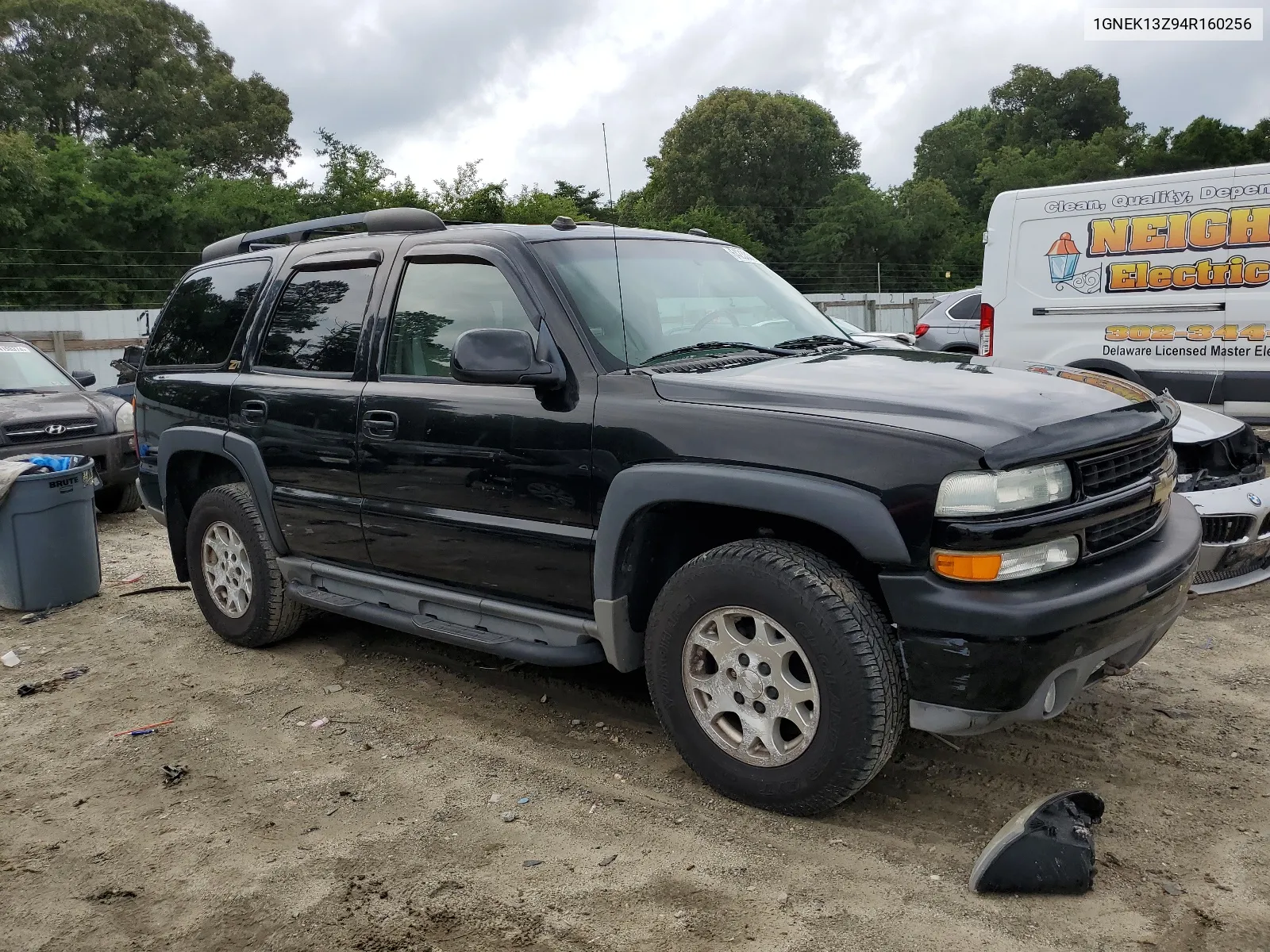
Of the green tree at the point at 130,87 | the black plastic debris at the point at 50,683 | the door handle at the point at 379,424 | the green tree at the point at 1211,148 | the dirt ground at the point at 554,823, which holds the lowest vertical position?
the dirt ground at the point at 554,823

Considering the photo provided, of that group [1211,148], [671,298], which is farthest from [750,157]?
[671,298]

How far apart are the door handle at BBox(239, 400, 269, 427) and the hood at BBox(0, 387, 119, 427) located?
4.55 meters

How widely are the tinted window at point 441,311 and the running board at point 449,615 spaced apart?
2.97 feet

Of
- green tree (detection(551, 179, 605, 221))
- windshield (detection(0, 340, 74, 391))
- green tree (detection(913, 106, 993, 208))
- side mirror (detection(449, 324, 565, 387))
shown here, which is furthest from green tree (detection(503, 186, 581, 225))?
green tree (detection(913, 106, 993, 208))

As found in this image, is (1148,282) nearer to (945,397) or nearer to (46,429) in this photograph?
(945,397)

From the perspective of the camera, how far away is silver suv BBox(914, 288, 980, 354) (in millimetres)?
12758

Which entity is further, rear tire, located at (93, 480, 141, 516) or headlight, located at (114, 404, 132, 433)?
rear tire, located at (93, 480, 141, 516)

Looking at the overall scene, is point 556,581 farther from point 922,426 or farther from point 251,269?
point 251,269

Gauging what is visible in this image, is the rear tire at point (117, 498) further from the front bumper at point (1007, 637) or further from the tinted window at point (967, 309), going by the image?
the tinted window at point (967, 309)

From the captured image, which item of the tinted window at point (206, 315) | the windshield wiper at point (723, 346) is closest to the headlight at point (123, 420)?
the tinted window at point (206, 315)

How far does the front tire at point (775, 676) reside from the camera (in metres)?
2.98

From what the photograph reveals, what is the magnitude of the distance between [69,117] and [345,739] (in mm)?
40135

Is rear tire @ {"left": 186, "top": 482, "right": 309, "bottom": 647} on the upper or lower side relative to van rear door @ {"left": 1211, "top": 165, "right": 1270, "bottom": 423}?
lower

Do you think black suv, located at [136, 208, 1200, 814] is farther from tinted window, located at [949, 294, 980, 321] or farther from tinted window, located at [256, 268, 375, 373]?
tinted window, located at [949, 294, 980, 321]
